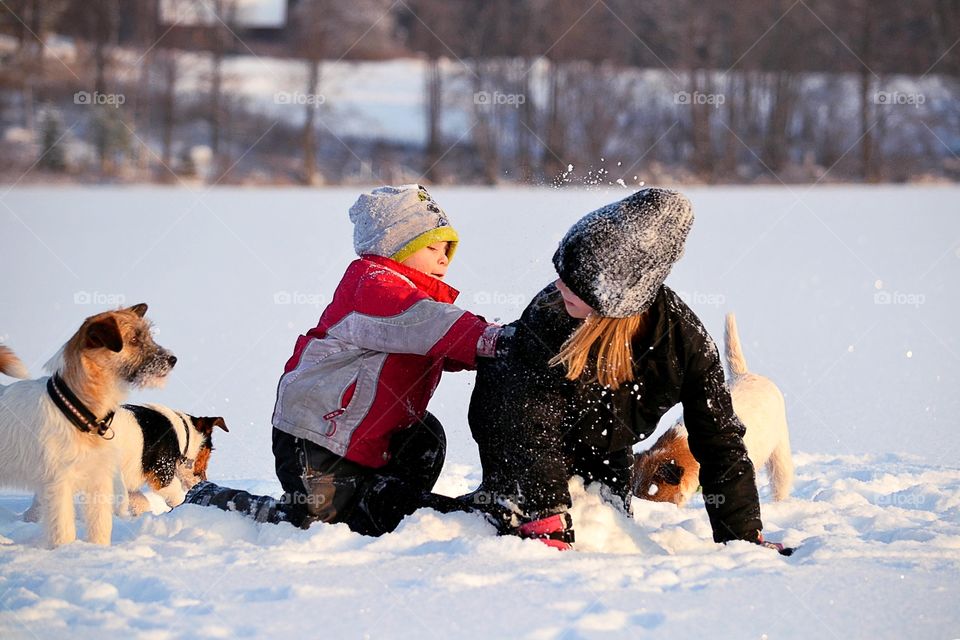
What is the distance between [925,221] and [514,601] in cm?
1160

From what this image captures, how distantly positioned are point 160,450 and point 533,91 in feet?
64.4

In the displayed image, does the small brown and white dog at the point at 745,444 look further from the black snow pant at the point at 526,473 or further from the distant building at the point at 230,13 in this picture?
the distant building at the point at 230,13

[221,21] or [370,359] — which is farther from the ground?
[221,21]

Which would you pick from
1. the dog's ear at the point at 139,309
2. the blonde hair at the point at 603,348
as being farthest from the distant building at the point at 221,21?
the blonde hair at the point at 603,348

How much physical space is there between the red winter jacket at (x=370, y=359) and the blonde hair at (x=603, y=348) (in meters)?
0.32

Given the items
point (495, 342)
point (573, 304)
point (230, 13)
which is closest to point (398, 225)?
point (495, 342)

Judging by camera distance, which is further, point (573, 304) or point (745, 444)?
point (745, 444)

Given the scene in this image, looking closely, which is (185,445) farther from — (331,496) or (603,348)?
(603,348)

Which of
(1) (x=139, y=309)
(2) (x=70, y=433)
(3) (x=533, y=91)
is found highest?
(3) (x=533, y=91)

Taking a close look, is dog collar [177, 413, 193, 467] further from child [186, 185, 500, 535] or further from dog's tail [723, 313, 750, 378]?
dog's tail [723, 313, 750, 378]

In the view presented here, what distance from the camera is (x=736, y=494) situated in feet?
9.89

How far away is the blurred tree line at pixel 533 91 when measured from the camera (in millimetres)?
20641

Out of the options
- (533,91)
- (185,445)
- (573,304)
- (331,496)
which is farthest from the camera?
(533,91)

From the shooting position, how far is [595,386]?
3.00 meters
